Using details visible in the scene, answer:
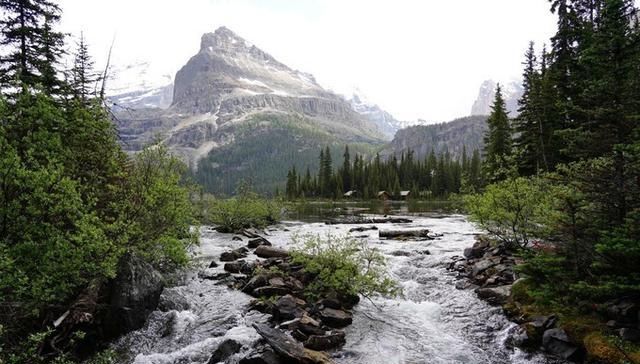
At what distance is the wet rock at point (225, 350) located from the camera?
1283 centimetres

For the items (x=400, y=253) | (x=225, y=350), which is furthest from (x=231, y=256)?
(x=225, y=350)

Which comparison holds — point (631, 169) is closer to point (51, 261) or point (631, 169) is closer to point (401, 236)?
point (51, 261)

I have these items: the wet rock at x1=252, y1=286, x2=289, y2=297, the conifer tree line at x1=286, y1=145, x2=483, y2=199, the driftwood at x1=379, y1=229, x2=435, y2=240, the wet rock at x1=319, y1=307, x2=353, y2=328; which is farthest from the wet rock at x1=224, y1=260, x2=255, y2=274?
the conifer tree line at x1=286, y1=145, x2=483, y2=199

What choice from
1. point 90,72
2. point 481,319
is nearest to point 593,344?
point 481,319

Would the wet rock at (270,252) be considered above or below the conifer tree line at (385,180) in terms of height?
below

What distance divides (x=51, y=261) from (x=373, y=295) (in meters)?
12.8

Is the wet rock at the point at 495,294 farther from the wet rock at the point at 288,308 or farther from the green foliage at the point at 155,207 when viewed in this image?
the green foliage at the point at 155,207

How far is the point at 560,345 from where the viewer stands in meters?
12.8

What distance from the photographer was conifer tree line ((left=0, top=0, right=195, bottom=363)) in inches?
411

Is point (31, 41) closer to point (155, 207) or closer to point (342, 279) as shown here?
point (155, 207)

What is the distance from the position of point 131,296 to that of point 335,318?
8.13 meters

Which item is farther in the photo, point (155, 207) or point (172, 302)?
point (155, 207)

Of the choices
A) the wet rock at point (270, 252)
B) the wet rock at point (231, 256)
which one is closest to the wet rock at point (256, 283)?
the wet rock at point (270, 252)

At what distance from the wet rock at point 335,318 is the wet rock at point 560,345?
698cm
